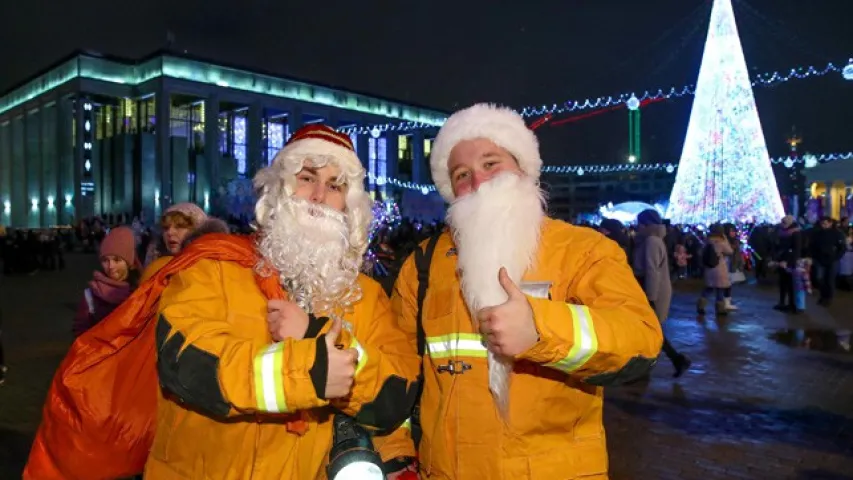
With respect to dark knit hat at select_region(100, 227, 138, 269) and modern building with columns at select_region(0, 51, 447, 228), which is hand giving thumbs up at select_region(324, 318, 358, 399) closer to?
dark knit hat at select_region(100, 227, 138, 269)

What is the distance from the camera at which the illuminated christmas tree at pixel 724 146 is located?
782 inches

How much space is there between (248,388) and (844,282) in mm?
19254

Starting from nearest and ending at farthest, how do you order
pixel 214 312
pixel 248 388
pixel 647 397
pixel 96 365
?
pixel 248 388, pixel 214 312, pixel 96 365, pixel 647 397

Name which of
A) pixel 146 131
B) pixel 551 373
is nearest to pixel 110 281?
pixel 551 373

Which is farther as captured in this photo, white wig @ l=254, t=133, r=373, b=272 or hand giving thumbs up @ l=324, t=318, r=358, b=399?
white wig @ l=254, t=133, r=373, b=272

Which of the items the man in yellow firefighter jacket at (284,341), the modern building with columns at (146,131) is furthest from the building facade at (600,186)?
the man in yellow firefighter jacket at (284,341)

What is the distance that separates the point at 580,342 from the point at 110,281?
3.99 metres

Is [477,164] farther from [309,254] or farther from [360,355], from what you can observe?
[360,355]

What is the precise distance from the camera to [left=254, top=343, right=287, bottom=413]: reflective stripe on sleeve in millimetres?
→ 1807

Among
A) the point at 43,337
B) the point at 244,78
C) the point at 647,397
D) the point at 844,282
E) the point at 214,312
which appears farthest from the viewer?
the point at 244,78

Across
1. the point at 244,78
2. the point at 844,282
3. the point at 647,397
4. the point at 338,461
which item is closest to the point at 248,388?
the point at 338,461

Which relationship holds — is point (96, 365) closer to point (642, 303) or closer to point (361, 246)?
point (361, 246)

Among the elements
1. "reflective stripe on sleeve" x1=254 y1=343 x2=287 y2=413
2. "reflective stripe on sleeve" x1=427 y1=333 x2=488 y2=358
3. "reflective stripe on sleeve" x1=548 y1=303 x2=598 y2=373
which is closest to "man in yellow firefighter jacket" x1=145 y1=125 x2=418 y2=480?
"reflective stripe on sleeve" x1=254 y1=343 x2=287 y2=413

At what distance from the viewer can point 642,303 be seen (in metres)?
2.11
